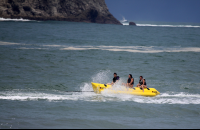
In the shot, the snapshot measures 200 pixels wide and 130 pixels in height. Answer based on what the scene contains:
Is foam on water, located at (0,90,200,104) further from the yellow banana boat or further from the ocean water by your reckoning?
the yellow banana boat

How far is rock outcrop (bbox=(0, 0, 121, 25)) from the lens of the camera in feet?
357

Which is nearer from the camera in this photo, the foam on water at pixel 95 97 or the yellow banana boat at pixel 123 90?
the foam on water at pixel 95 97

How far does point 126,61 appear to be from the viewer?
31219 millimetres

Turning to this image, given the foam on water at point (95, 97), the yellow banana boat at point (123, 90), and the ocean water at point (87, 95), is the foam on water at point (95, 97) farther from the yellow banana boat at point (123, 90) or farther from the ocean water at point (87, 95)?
the yellow banana boat at point (123, 90)

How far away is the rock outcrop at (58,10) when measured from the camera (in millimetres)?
108831

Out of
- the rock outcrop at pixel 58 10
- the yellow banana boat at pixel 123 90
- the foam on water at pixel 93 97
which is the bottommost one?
the foam on water at pixel 93 97

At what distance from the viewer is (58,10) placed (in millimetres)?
127250

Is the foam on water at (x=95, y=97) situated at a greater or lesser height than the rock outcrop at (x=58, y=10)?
lesser

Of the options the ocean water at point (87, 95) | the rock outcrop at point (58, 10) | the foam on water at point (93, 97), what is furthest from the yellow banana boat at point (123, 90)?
the rock outcrop at point (58, 10)

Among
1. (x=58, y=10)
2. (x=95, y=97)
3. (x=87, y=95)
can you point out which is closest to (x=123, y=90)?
(x=95, y=97)

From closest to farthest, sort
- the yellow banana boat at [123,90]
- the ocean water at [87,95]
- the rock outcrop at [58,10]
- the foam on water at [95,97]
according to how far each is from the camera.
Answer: the ocean water at [87,95], the foam on water at [95,97], the yellow banana boat at [123,90], the rock outcrop at [58,10]

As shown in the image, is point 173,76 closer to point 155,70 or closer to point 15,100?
point 155,70

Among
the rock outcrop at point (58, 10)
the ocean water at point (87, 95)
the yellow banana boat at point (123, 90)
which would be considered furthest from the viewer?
the rock outcrop at point (58, 10)

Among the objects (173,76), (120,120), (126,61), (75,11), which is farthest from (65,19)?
(120,120)
